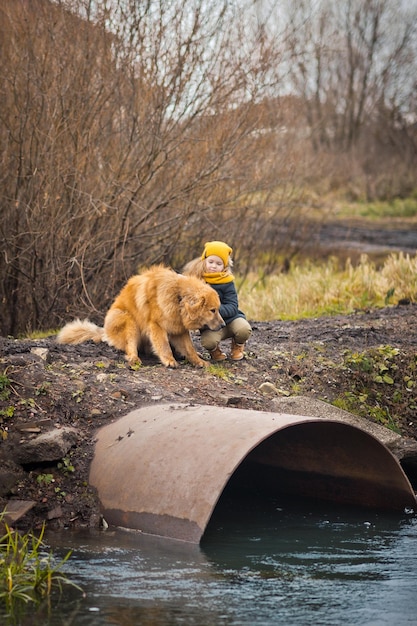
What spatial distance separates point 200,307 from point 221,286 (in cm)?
48

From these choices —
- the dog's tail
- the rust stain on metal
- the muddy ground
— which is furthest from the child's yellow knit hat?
the rust stain on metal

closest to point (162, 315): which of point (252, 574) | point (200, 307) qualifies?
point (200, 307)

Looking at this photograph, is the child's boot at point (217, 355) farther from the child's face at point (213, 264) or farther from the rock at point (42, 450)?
the rock at point (42, 450)

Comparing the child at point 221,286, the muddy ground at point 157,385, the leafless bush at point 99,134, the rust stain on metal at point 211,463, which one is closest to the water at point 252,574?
the rust stain on metal at point 211,463

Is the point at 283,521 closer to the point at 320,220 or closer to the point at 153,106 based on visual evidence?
the point at 153,106

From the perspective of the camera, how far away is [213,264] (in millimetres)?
8031

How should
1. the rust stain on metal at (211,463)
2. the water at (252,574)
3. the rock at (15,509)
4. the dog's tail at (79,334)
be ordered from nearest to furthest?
the water at (252,574)
the rust stain on metal at (211,463)
the rock at (15,509)
the dog's tail at (79,334)

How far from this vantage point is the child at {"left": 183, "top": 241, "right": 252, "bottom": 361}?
26.3ft

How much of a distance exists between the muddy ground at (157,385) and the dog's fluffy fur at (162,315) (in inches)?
6.0

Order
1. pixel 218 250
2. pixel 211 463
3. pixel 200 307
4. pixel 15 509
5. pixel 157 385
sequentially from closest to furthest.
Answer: pixel 211 463 < pixel 15 509 < pixel 157 385 < pixel 200 307 < pixel 218 250

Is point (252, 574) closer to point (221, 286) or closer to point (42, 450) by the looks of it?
point (42, 450)

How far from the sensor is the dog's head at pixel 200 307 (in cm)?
768

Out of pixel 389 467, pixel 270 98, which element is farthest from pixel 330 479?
pixel 270 98

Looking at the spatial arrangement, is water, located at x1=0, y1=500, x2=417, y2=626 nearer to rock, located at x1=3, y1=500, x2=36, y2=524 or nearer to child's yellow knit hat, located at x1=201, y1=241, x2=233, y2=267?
rock, located at x1=3, y1=500, x2=36, y2=524
